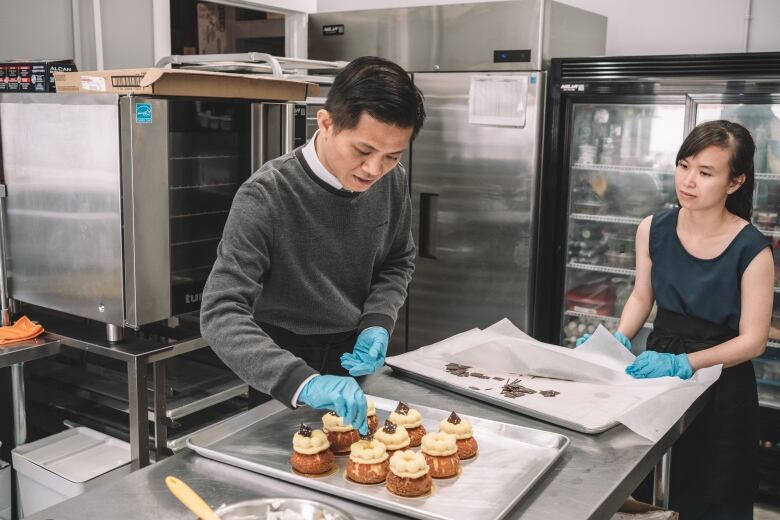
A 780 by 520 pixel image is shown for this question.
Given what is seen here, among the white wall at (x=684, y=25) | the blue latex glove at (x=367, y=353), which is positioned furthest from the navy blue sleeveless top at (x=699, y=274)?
the white wall at (x=684, y=25)

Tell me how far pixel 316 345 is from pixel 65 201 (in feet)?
4.18

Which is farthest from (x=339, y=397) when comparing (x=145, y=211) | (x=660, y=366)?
(x=145, y=211)

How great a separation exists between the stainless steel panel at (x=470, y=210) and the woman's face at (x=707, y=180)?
170cm

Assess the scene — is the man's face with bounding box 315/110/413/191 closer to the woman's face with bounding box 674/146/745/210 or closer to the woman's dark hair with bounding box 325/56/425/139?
the woman's dark hair with bounding box 325/56/425/139

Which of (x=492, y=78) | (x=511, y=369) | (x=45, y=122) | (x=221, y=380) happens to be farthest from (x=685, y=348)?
(x=45, y=122)

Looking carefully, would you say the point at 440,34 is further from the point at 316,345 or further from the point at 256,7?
the point at 316,345

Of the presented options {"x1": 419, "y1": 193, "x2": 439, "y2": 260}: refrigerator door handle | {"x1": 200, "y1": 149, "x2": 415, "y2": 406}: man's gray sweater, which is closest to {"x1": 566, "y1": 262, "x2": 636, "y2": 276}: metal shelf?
{"x1": 419, "y1": 193, "x2": 439, "y2": 260}: refrigerator door handle

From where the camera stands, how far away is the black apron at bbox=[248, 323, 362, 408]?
2.15 meters

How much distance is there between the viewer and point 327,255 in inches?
81.3

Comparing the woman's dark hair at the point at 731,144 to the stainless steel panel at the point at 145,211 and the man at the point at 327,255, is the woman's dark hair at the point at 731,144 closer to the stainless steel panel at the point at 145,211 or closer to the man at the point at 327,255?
the man at the point at 327,255

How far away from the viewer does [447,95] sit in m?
4.35

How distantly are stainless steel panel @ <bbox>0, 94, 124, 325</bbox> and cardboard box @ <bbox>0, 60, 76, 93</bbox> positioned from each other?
7 cm

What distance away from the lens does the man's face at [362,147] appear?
1.75m

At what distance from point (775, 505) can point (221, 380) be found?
2.77 metres
